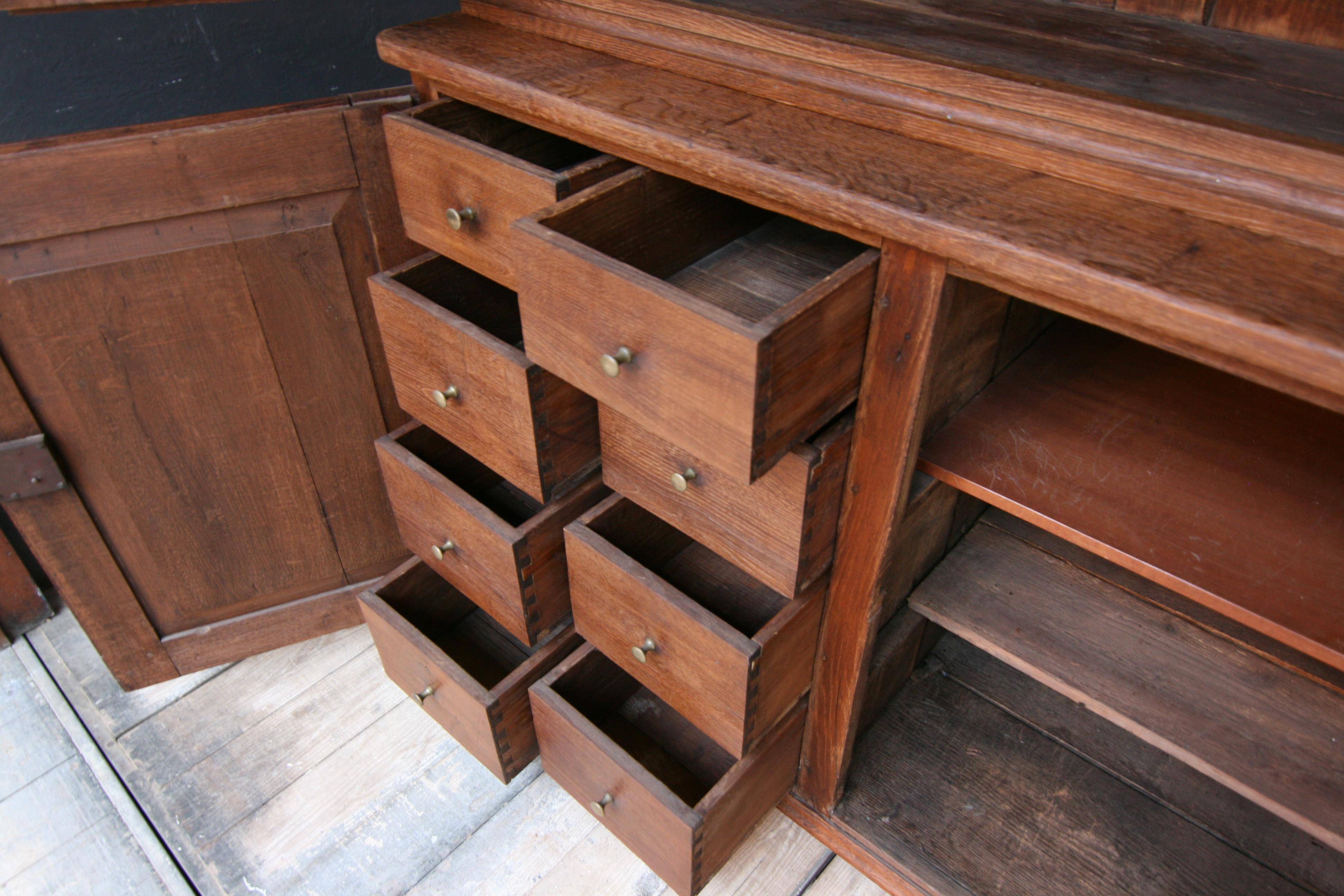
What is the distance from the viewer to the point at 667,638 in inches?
42.2

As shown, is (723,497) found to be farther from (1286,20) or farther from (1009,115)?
(1286,20)

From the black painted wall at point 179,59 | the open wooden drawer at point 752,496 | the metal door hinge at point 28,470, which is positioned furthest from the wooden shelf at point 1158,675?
the black painted wall at point 179,59

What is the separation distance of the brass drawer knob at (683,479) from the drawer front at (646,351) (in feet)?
0.24

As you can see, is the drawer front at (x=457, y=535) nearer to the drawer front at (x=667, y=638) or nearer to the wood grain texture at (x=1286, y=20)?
the drawer front at (x=667, y=638)

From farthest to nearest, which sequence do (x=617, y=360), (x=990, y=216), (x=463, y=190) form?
(x=463, y=190)
(x=617, y=360)
(x=990, y=216)

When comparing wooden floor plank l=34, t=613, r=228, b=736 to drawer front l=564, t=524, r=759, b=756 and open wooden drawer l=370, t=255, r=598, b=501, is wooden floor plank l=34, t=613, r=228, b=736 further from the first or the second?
drawer front l=564, t=524, r=759, b=756

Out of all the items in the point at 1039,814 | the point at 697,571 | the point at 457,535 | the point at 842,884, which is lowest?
the point at 842,884

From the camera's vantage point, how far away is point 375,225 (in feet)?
4.19

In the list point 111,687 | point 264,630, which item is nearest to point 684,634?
point 264,630

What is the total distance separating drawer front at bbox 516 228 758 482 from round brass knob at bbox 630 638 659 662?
0.32 m

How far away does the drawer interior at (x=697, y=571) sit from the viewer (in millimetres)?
1235

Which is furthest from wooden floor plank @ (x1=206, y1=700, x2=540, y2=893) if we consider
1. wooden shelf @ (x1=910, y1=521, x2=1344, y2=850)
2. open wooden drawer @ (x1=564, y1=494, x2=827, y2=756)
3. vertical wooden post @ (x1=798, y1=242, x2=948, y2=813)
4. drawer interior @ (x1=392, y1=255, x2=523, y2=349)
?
wooden shelf @ (x1=910, y1=521, x2=1344, y2=850)

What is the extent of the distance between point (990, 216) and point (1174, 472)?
1.25 ft

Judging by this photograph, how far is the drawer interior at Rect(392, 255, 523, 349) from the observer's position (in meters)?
1.25
